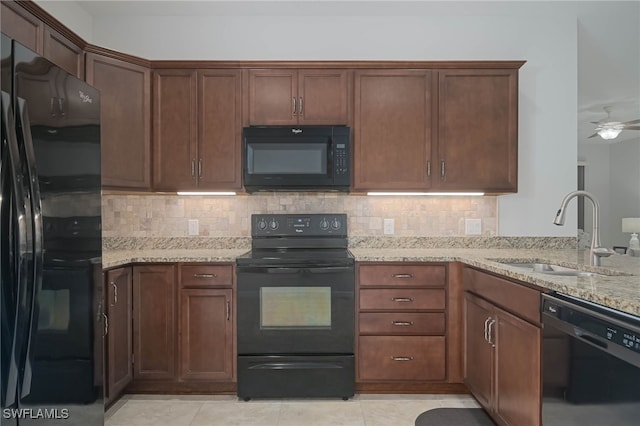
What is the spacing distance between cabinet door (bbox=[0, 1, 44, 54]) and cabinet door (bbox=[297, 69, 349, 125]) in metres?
1.49

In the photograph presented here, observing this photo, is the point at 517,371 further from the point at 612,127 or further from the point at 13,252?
the point at 612,127

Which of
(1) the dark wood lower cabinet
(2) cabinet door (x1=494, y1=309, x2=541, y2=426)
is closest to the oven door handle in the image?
(1) the dark wood lower cabinet

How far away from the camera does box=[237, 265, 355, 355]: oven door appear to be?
2305 millimetres

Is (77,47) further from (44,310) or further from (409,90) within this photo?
(409,90)

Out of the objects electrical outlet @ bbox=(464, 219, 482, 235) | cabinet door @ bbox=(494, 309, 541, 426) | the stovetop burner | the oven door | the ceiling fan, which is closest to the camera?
cabinet door @ bbox=(494, 309, 541, 426)

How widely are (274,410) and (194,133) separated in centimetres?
188

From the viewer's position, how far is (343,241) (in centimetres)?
282

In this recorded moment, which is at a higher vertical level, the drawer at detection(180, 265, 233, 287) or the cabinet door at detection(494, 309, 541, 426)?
the drawer at detection(180, 265, 233, 287)

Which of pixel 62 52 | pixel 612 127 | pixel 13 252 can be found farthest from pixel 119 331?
pixel 612 127

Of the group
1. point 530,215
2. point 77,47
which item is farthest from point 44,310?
point 530,215

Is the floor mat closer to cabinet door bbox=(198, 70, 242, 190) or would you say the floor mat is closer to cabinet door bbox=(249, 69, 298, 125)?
cabinet door bbox=(198, 70, 242, 190)

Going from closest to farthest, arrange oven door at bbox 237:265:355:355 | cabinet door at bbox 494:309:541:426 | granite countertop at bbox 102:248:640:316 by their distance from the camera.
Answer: granite countertop at bbox 102:248:640:316 → cabinet door at bbox 494:309:541:426 → oven door at bbox 237:265:355:355

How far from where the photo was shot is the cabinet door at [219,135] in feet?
8.52

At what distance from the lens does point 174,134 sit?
2.60 metres
